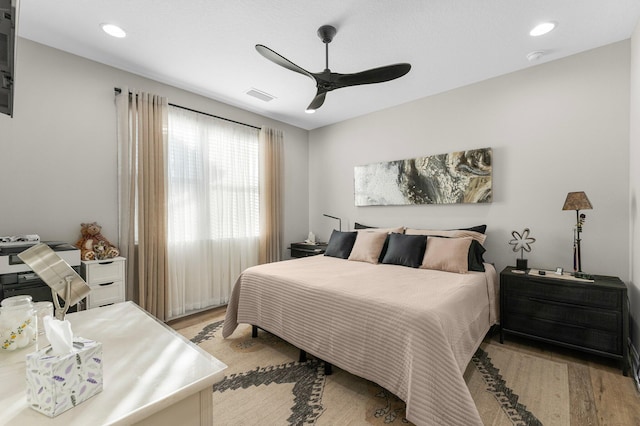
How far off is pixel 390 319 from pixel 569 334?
1.76 metres

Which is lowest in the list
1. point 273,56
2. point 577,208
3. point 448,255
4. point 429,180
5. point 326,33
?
point 448,255

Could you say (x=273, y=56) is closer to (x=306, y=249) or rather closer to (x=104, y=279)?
(x=104, y=279)

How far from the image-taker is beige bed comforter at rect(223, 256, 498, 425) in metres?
1.50

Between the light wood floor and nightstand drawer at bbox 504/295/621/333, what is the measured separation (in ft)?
1.02

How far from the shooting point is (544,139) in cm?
285

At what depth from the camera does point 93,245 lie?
2637 mm

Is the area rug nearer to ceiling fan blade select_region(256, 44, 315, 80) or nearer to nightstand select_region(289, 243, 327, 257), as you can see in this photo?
nightstand select_region(289, 243, 327, 257)

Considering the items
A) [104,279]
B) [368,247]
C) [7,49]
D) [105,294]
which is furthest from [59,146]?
[368,247]

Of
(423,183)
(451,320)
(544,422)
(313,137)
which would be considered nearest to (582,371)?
(544,422)

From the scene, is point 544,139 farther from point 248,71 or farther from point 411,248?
point 248,71

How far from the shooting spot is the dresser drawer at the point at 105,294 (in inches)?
97.3

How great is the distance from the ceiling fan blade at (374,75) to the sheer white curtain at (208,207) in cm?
204

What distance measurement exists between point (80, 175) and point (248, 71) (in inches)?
76.0

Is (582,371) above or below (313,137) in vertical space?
below
